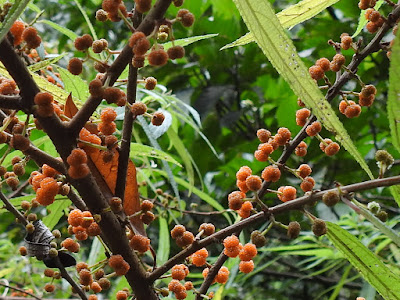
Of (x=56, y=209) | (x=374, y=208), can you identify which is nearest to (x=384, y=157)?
(x=374, y=208)

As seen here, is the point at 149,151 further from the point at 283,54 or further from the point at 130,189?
the point at 283,54

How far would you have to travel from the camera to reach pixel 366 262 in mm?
585

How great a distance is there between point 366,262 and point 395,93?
23 cm

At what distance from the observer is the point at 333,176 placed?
1886 millimetres

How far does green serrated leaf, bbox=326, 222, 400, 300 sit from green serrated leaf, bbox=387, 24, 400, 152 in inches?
5.3

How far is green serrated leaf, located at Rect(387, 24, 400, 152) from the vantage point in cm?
40

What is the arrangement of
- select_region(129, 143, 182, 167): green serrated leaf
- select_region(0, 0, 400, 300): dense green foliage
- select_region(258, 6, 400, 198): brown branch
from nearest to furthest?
1. select_region(258, 6, 400, 198): brown branch
2. select_region(129, 143, 182, 167): green serrated leaf
3. select_region(0, 0, 400, 300): dense green foliage

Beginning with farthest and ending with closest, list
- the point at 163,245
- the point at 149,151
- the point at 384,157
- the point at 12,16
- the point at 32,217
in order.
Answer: the point at 163,245, the point at 149,151, the point at 32,217, the point at 384,157, the point at 12,16

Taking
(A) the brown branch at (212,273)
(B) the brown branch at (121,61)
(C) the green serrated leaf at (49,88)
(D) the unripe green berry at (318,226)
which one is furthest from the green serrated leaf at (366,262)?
(C) the green serrated leaf at (49,88)

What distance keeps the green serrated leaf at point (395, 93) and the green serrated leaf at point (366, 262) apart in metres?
0.14

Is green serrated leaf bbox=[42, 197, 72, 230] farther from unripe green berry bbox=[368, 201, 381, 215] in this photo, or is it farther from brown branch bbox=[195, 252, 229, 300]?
unripe green berry bbox=[368, 201, 381, 215]

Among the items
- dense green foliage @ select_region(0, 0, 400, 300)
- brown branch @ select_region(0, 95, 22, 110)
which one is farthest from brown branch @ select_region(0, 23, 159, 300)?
dense green foliage @ select_region(0, 0, 400, 300)

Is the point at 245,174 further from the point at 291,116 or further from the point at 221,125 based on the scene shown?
the point at 221,125

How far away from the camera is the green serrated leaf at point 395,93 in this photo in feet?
1.30
